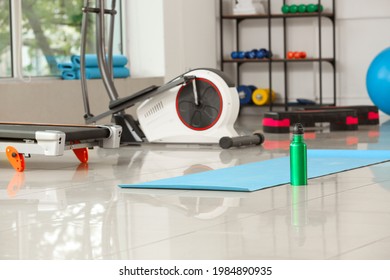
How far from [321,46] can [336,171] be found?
5864mm

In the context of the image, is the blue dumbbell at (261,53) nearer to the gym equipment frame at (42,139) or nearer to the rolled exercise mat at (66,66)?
the rolled exercise mat at (66,66)

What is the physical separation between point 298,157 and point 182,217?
818 mm

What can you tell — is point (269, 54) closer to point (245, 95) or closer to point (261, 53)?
point (261, 53)

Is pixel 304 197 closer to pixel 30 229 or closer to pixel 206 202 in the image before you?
pixel 206 202

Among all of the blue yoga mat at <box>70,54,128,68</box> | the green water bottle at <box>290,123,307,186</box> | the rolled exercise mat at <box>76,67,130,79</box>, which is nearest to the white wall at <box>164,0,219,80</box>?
the rolled exercise mat at <box>76,67,130,79</box>

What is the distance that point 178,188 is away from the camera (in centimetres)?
395

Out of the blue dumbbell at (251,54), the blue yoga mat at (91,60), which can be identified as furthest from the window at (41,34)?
the blue dumbbell at (251,54)

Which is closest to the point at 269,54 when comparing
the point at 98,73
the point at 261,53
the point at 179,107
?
the point at 261,53

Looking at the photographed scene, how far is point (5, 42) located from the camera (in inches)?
302

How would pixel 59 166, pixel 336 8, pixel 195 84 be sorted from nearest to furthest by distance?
pixel 59 166 < pixel 195 84 < pixel 336 8

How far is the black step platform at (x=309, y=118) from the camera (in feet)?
24.3

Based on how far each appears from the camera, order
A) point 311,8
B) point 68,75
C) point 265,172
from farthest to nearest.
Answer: point 311,8 → point 68,75 → point 265,172

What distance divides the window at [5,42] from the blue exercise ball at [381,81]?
3505 millimetres
